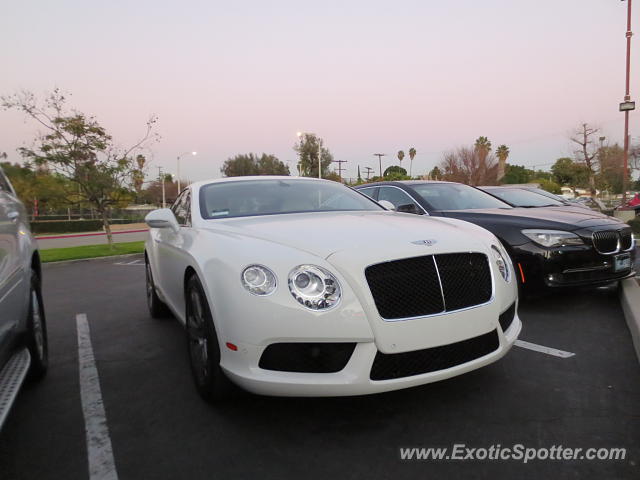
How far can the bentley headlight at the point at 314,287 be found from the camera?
2182mm

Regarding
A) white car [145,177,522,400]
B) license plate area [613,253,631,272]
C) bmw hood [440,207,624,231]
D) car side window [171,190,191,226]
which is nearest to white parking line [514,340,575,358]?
white car [145,177,522,400]

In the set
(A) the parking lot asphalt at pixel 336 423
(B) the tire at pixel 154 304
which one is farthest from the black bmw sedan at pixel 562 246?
(B) the tire at pixel 154 304

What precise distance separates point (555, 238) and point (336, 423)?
130 inches

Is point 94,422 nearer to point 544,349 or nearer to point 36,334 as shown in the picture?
point 36,334

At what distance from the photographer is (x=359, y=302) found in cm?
218

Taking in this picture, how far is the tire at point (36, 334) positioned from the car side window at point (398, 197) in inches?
157

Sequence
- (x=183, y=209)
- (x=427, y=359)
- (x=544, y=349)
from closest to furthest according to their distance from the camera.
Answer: (x=427, y=359) < (x=544, y=349) < (x=183, y=209)

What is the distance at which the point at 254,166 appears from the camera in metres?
58.5

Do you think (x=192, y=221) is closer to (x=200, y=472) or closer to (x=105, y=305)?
(x=200, y=472)

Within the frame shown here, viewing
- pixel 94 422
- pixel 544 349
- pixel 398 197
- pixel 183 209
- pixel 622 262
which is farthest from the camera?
pixel 398 197

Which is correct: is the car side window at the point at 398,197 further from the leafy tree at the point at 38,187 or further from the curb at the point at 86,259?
the curb at the point at 86,259

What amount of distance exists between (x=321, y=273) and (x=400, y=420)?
38.1 inches

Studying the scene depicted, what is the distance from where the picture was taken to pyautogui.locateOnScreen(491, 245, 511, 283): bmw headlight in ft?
9.04

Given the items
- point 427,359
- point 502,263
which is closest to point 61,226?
point 502,263
